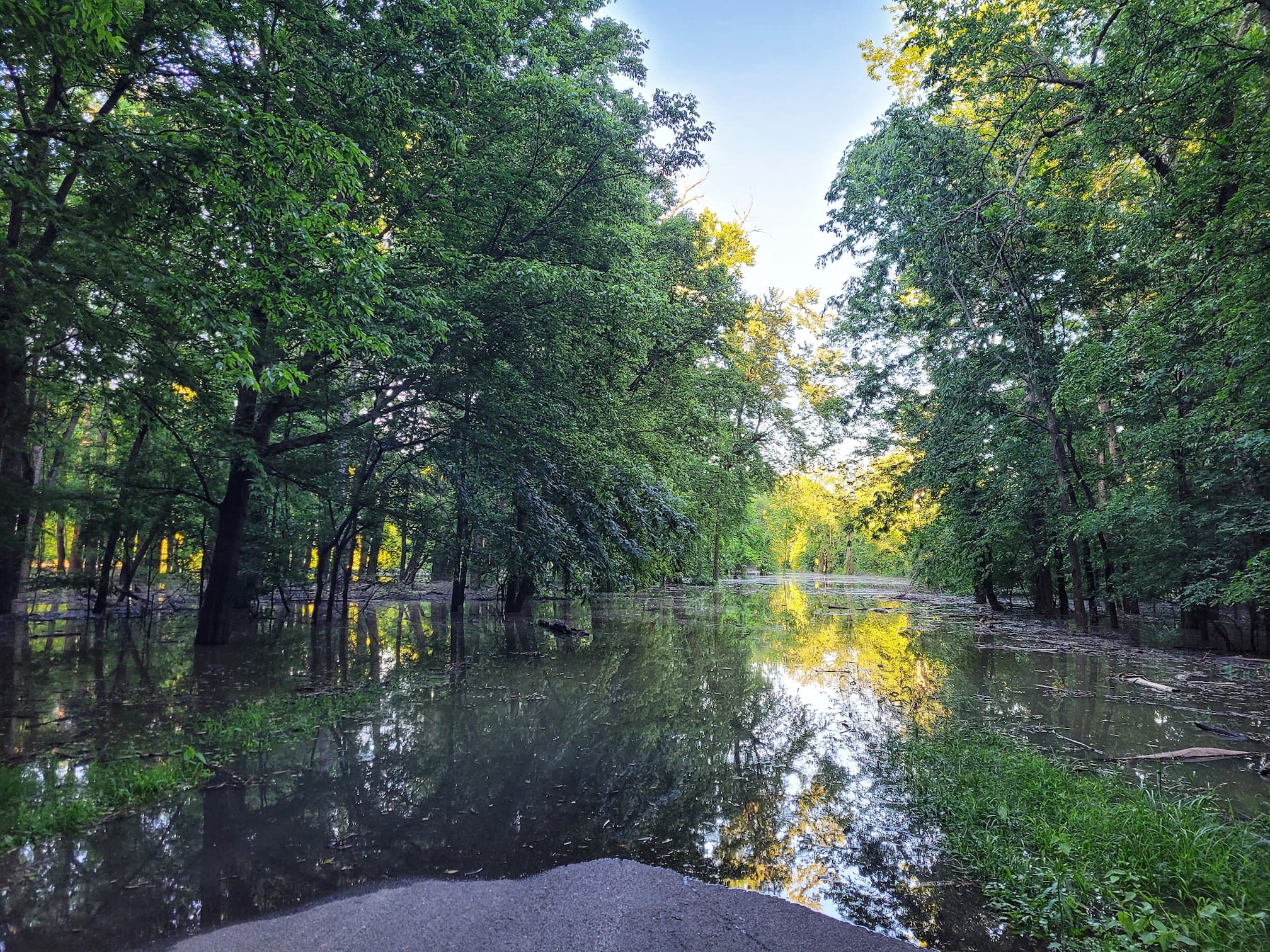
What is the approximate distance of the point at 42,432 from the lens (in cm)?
1118

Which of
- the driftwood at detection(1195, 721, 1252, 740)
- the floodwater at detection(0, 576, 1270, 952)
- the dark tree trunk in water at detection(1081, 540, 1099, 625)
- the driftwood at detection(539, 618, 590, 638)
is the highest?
the dark tree trunk in water at detection(1081, 540, 1099, 625)

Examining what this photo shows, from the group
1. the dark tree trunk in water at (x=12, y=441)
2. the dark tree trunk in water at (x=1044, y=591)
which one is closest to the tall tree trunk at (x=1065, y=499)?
the dark tree trunk in water at (x=1044, y=591)

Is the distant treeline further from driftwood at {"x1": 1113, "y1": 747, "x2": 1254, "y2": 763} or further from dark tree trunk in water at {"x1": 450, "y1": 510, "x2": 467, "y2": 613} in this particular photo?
dark tree trunk in water at {"x1": 450, "y1": 510, "x2": 467, "y2": 613}

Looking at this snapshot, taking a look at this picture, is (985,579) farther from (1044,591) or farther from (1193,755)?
(1193,755)

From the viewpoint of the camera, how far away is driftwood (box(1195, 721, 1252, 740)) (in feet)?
20.0

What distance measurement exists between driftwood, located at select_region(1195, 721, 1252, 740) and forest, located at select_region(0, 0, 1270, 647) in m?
2.49

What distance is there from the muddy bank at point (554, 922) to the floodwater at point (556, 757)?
26 centimetres

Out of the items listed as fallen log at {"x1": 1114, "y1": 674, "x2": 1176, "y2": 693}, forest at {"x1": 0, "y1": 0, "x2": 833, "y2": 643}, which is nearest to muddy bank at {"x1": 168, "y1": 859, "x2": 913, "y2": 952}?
forest at {"x1": 0, "y1": 0, "x2": 833, "y2": 643}

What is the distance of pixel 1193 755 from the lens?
5457 millimetres

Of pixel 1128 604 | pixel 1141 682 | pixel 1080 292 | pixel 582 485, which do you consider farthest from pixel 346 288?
pixel 1128 604

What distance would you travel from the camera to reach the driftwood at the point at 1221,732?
6.11 metres

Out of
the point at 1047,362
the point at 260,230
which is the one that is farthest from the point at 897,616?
the point at 260,230

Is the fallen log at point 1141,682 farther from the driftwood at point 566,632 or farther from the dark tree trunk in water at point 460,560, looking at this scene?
the dark tree trunk in water at point 460,560

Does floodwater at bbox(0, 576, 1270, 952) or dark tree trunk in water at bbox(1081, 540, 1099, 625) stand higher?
dark tree trunk in water at bbox(1081, 540, 1099, 625)
